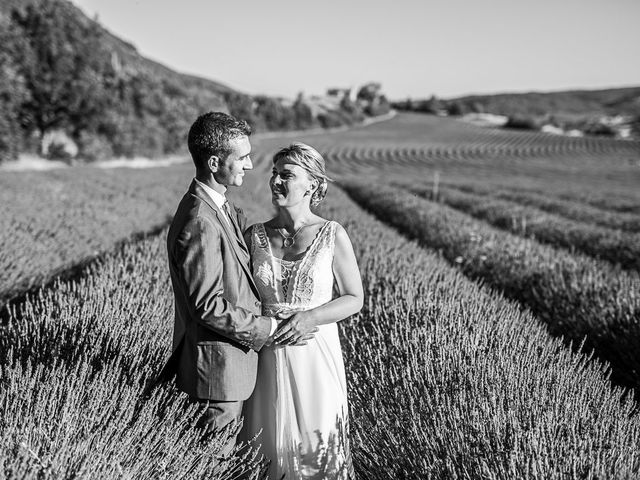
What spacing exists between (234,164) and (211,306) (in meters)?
0.49

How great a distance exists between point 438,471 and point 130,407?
1046 mm

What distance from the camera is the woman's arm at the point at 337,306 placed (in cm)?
207

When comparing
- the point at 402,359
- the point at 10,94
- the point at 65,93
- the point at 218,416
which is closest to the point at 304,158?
the point at 218,416

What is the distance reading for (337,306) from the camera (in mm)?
2145

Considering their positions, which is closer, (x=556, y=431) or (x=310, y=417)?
(x=556, y=431)

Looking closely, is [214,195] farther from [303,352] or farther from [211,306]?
[303,352]

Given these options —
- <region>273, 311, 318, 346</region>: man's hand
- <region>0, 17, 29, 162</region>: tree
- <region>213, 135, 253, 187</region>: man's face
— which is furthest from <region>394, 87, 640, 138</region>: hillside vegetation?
<region>213, 135, 253, 187</region>: man's face

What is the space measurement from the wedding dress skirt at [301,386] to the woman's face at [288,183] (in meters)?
0.17

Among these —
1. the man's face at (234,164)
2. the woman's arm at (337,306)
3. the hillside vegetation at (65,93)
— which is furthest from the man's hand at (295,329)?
the hillside vegetation at (65,93)

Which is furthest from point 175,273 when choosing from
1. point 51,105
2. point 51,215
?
point 51,105

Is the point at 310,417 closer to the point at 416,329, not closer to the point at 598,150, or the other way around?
the point at 416,329

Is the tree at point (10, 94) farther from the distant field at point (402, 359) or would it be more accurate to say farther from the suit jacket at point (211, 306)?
the suit jacket at point (211, 306)

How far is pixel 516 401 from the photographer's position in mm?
2064

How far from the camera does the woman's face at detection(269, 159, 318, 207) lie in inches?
85.8
